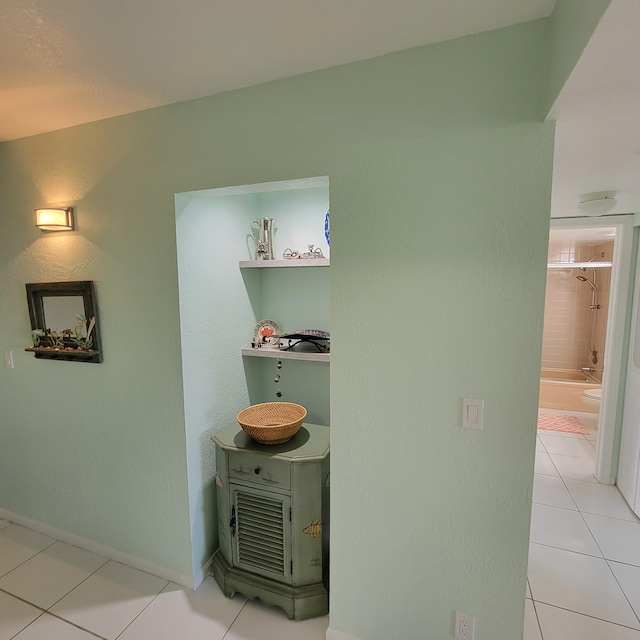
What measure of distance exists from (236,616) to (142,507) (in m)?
0.75

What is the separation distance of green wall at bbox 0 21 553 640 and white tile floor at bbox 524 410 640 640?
2.20ft

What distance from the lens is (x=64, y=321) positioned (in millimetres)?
2023

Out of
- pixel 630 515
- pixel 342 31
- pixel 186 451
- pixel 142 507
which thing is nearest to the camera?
pixel 342 31

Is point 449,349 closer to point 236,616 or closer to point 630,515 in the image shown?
point 236,616

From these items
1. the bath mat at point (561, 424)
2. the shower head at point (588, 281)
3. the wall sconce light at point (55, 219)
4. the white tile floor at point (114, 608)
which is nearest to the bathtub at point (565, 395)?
the bath mat at point (561, 424)

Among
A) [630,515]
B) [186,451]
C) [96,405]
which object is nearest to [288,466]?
[186,451]

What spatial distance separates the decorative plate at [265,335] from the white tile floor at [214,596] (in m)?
1.33

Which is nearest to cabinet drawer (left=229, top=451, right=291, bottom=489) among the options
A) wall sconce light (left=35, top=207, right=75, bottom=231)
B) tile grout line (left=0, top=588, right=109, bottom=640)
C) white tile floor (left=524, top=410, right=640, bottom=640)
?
tile grout line (left=0, top=588, right=109, bottom=640)

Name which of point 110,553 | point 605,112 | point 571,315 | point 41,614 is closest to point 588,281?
point 571,315

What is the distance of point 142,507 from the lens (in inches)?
76.4

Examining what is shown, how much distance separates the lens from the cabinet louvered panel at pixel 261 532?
167cm

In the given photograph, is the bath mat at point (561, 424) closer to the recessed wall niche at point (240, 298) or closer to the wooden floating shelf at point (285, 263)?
the recessed wall niche at point (240, 298)

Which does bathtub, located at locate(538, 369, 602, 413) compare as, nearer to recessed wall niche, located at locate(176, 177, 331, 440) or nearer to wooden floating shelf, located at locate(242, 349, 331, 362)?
recessed wall niche, located at locate(176, 177, 331, 440)

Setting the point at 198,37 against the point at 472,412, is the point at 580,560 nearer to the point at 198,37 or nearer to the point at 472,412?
the point at 472,412
